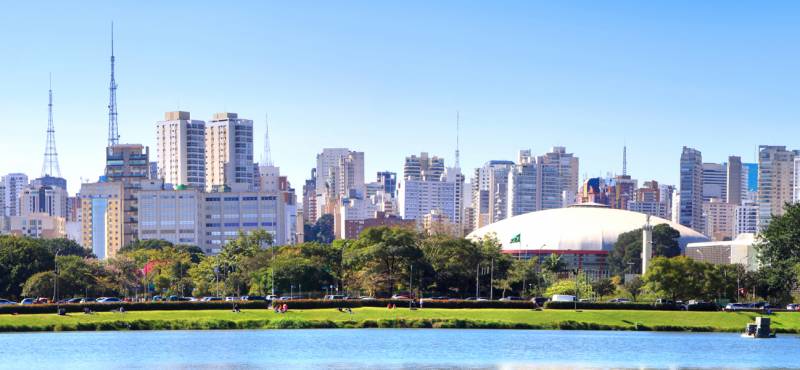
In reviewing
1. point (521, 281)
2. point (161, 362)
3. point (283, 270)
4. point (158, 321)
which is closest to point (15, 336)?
point (158, 321)

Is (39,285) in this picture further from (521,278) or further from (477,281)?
(521,278)

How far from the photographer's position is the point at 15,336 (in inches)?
3501

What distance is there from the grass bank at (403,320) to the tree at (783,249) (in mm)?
14162

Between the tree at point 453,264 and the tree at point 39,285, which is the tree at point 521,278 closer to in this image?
the tree at point 453,264

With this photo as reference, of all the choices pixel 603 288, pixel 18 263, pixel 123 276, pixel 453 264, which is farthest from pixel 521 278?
pixel 18 263

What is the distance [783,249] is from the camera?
12312 cm

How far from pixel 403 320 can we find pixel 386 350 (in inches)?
919

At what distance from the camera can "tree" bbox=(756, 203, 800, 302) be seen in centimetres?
12169

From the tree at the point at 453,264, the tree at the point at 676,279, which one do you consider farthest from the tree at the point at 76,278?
the tree at the point at 676,279

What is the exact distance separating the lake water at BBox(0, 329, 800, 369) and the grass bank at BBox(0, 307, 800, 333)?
3458mm

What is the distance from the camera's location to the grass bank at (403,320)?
96.4m

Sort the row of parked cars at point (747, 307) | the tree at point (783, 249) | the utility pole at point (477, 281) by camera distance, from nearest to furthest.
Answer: the row of parked cars at point (747, 307) → the tree at point (783, 249) → the utility pole at point (477, 281)

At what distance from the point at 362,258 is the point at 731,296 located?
36.6 m

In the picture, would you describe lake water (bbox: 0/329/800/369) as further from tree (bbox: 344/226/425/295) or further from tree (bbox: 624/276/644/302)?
tree (bbox: 624/276/644/302)
